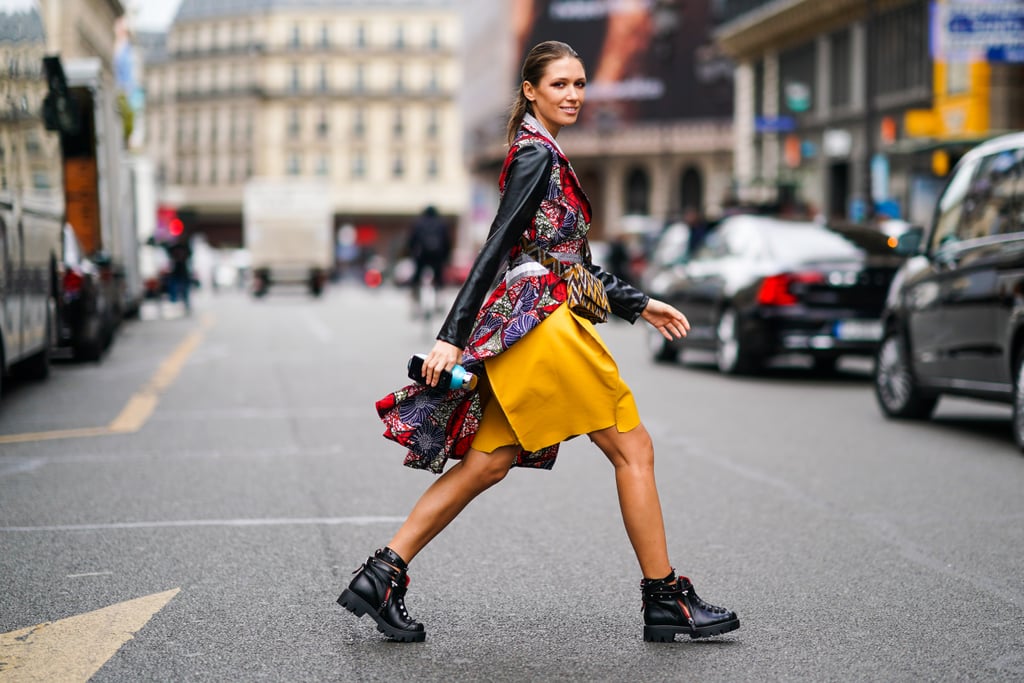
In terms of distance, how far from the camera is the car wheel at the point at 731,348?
611 inches

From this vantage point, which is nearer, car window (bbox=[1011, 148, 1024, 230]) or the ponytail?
the ponytail

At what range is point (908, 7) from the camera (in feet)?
119

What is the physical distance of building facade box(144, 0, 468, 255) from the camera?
416 feet

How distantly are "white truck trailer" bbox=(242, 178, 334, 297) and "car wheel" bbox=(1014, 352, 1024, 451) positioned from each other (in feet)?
140

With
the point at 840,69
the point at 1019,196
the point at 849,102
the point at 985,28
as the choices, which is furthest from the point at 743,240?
the point at 840,69

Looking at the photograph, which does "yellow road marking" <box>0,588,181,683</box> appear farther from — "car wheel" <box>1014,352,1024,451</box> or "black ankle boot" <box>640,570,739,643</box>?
"car wheel" <box>1014,352,1024,451</box>

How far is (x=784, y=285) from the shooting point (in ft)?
49.2

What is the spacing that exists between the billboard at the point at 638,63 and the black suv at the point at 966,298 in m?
67.4

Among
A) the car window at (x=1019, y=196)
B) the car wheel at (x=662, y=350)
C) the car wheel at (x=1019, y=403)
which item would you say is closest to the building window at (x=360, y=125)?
the car wheel at (x=662, y=350)

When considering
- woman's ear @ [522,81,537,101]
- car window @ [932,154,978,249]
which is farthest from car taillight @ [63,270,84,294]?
woman's ear @ [522,81,537,101]

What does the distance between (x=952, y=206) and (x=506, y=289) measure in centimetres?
674

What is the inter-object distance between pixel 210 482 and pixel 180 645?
146 inches

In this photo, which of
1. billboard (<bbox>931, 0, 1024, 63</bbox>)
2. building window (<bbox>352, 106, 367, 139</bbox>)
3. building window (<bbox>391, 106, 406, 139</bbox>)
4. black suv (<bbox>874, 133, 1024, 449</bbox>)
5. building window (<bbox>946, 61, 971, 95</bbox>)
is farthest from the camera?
building window (<bbox>352, 106, 367, 139</bbox>)

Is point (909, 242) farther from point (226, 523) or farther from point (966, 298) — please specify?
point (226, 523)
